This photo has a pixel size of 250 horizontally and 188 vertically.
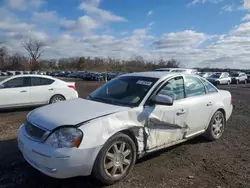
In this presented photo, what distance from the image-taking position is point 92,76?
47.2 metres

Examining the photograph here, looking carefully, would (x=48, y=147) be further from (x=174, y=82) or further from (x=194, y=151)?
(x=194, y=151)

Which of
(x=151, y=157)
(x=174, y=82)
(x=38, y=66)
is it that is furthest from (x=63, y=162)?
(x=38, y=66)

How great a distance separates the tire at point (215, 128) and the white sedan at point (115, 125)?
20 cm

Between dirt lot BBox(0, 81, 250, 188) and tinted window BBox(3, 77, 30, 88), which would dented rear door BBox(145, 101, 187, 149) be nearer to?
dirt lot BBox(0, 81, 250, 188)

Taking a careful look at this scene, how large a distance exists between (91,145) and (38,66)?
96069 mm

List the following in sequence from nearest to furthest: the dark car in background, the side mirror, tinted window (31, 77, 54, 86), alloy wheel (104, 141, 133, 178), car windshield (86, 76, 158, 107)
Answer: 1. alloy wheel (104, 141, 133, 178)
2. the side mirror
3. car windshield (86, 76, 158, 107)
4. tinted window (31, 77, 54, 86)
5. the dark car in background

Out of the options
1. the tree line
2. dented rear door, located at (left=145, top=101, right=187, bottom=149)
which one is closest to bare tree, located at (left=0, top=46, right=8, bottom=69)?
the tree line

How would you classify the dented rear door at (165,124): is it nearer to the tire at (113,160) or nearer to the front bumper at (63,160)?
the tire at (113,160)

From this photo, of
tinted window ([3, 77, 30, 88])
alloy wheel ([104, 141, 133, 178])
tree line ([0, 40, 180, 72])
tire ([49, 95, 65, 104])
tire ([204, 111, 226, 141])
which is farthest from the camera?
tree line ([0, 40, 180, 72])

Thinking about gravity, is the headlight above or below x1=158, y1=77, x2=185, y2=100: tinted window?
below

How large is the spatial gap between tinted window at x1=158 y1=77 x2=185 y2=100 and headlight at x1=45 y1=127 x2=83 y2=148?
1.82 m

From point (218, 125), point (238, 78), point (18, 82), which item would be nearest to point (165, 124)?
point (218, 125)

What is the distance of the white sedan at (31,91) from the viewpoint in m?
9.09

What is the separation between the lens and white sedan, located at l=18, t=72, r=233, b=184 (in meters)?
3.23
